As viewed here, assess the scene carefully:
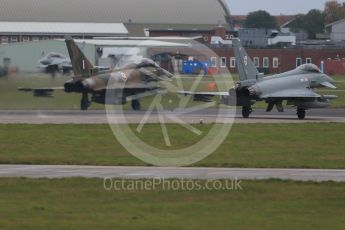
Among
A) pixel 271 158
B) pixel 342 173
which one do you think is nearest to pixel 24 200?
pixel 342 173

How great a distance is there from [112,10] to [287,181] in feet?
407

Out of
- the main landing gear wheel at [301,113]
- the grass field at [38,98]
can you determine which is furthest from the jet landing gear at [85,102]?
the main landing gear wheel at [301,113]

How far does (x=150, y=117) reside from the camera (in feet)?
178

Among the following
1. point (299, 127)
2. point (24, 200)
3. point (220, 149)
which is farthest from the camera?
point (299, 127)

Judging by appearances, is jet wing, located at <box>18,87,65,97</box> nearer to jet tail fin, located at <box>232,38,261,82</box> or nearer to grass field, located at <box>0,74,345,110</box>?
grass field, located at <box>0,74,345,110</box>

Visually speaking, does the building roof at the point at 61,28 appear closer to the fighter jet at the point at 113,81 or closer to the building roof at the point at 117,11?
the building roof at the point at 117,11

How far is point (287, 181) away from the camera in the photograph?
26.7m

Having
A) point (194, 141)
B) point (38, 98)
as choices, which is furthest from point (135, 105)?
point (194, 141)

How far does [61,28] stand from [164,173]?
110 metres

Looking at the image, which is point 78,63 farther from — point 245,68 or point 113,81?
point 245,68

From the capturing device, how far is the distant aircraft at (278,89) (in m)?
54.1

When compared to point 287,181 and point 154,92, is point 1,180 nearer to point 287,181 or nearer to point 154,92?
point 287,181

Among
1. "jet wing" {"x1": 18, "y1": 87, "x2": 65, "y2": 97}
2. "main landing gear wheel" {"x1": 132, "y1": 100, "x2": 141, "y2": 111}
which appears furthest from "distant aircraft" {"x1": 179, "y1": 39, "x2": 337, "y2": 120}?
"jet wing" {"x1": 18, "y1": 87, "x2": 65, "y2": 97}

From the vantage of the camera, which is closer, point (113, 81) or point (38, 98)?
point (38, 98)
